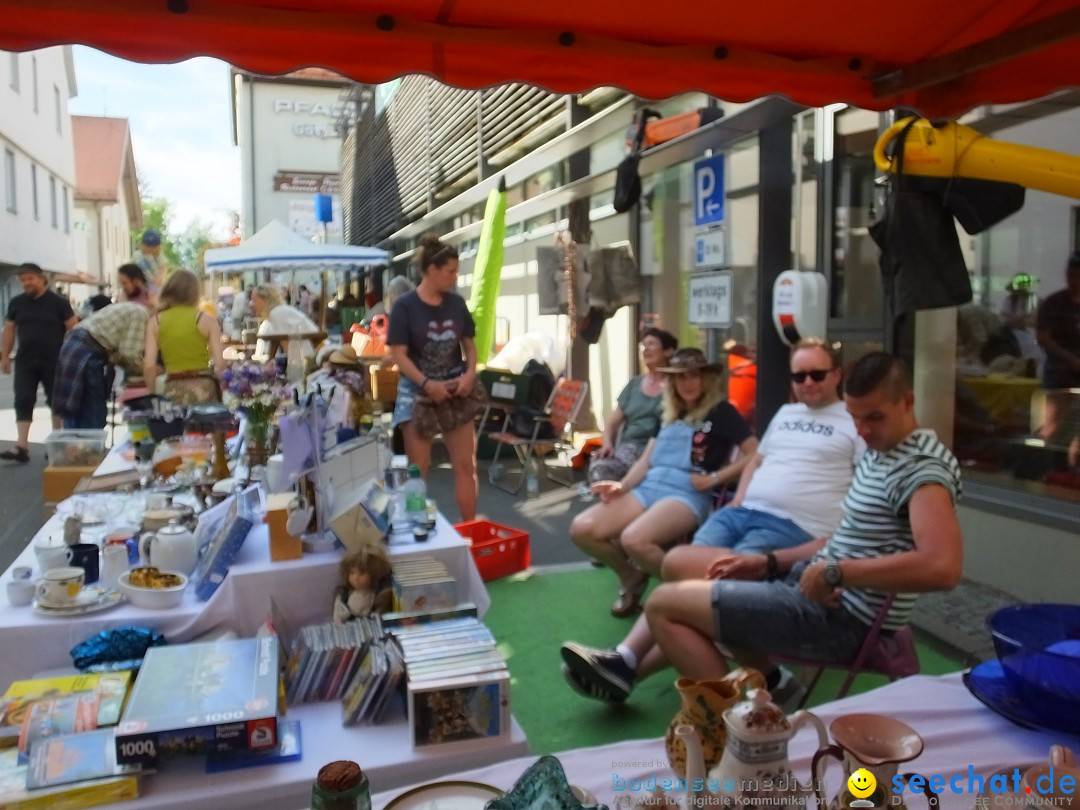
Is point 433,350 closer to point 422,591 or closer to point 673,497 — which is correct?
point 673,497

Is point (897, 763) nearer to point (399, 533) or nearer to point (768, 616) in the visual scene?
point (768, 616)

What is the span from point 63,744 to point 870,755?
4.98 feet

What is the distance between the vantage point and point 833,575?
229 cm

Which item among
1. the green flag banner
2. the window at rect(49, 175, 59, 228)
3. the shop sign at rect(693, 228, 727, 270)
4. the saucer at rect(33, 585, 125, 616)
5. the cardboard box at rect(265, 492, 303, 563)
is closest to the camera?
the saucer at rect(33, 585, 125, 616)

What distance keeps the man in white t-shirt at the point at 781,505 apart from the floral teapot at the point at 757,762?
5.77ft

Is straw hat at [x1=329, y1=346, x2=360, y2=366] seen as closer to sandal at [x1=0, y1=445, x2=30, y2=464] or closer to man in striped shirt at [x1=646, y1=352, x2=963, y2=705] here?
man in striped shirt at [x1=646, y1=352, x2=963, y2=705]

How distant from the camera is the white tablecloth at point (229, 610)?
2.12 m

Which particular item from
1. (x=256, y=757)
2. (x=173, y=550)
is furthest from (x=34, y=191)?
(x=256, y=757)

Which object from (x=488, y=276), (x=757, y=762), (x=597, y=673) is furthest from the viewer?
(x=488, y=276)

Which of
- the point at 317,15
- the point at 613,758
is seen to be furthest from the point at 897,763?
the point at 317,15

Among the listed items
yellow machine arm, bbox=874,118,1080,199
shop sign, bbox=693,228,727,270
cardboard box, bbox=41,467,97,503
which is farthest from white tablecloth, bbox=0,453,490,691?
shop sign, bbox=693,228,727,270

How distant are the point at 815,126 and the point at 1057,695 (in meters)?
4.16

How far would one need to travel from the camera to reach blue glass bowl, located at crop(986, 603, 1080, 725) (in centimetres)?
147

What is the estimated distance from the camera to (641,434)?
4.54 metres
